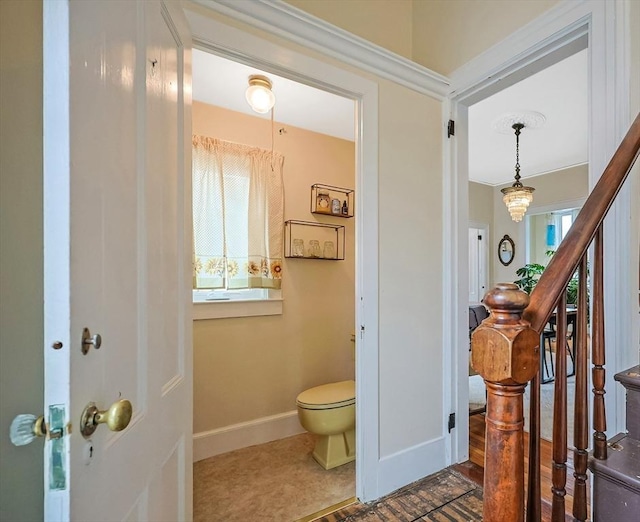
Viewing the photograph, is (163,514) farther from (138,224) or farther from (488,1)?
(488,1)

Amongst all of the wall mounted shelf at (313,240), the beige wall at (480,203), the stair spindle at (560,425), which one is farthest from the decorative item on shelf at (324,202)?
the beige wall at (480,203)

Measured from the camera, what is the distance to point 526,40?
1568 millimetres

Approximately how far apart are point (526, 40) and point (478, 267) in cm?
455

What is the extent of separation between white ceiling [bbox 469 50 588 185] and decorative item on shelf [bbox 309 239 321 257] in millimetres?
1992

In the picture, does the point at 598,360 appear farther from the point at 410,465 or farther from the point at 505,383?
the point at 410,465

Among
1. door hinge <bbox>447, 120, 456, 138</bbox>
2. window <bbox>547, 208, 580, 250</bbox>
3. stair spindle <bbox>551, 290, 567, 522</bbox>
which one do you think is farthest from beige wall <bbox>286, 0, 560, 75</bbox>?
window <bbox>547, 208, 580, 250</bbox>

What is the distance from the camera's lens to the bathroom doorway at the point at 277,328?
85.8 inches

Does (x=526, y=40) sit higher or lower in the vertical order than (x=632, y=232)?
higher

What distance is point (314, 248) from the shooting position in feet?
8.80

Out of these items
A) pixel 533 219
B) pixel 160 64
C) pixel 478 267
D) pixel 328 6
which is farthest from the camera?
pixel 533 219

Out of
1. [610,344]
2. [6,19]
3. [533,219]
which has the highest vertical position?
[533,219]

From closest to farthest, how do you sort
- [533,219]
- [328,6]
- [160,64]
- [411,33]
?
1. [160,64]
2. [328,6]
3. [411,33]
4. [533,219]

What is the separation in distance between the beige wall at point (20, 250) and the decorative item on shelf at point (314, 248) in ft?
6.76

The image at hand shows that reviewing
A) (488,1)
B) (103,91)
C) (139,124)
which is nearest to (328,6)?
(488,1)
